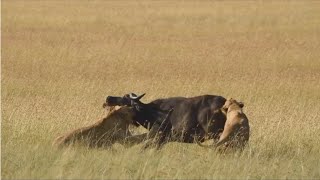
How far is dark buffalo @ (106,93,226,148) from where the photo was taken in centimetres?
789

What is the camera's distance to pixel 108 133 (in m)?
7.88

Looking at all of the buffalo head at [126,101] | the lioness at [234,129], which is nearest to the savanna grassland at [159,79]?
the lioness at [234,129]

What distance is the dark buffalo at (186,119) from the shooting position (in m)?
7.89

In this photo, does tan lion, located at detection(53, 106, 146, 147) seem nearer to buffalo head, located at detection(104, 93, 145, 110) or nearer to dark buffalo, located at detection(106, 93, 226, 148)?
buffalo head, located at detection(104, 93, 145, 110)

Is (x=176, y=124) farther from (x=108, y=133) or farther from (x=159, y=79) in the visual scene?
(x=159, y=79)

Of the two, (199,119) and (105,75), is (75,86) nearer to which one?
(105,75)

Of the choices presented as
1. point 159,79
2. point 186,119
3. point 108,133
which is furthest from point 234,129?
point 159,79

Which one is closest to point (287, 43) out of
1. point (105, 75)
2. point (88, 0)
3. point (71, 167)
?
point (105, 75)

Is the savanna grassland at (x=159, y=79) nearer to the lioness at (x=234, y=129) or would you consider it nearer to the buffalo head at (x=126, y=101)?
the lioness at (x=234, y=129)

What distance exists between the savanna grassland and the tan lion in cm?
14

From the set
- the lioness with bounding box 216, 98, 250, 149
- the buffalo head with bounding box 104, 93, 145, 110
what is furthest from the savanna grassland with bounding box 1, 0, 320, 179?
the buffalo head with bounding box 104, 93, 145, 110

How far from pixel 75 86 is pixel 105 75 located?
7.70ft

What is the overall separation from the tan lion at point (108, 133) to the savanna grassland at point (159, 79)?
0.47 feet

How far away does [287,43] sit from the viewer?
68.5ft
